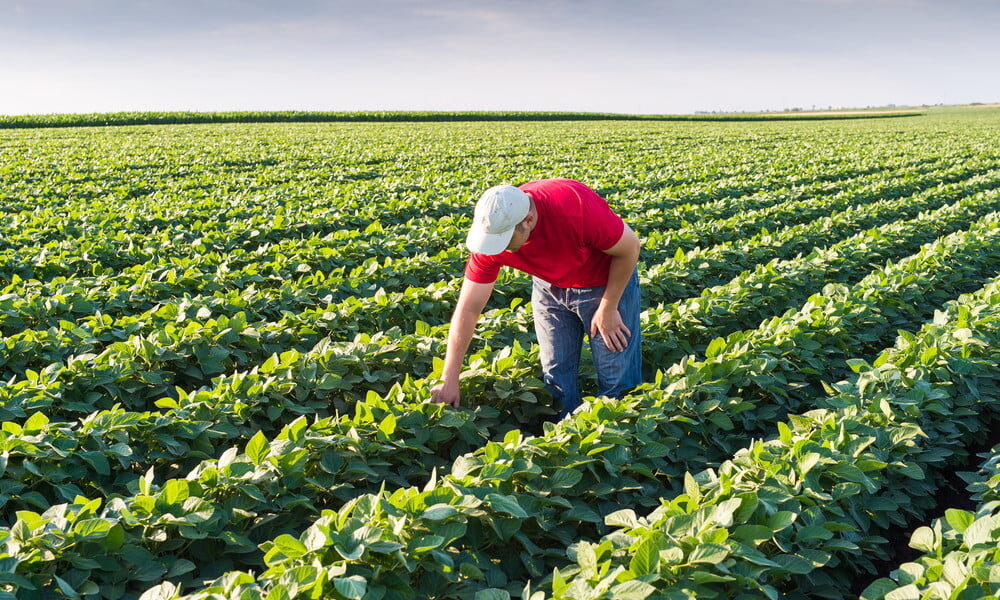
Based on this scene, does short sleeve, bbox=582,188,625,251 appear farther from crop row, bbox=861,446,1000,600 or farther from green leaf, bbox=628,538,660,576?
crop row, bbox=861,446,1000,600

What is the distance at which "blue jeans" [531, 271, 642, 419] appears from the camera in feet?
12.3

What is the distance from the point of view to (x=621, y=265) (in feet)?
11.1

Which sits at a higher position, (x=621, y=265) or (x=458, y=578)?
(x=621, y=265)

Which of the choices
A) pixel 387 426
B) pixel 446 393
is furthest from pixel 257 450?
pixel 446 393

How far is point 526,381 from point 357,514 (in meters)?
1.74

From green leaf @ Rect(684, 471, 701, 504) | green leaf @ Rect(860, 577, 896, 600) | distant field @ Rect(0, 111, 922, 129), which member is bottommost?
green leaf @ Rect(860, 577, 896, 600)

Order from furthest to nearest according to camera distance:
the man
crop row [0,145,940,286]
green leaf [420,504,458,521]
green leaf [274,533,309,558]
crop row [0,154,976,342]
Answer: crop row [0,145,940,286], crop row [0,154,976,342], the man, green leaf [420,504,458,521], green leaf [274,533,309,558]

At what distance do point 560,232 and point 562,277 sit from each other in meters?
0.39

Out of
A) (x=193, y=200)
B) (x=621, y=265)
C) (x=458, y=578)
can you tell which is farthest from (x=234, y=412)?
(x=193, y=200)

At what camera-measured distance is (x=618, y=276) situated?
3424 mm

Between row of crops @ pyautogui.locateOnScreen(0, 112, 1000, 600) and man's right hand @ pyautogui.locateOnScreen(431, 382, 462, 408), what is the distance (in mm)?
73

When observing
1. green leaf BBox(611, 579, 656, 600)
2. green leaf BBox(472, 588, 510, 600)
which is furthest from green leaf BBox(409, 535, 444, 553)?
green leaf BBox(611, 579, 656, 600)

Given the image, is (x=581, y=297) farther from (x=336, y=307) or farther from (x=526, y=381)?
(x=336, y=307)

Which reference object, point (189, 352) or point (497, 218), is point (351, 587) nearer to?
point (497, 218)
